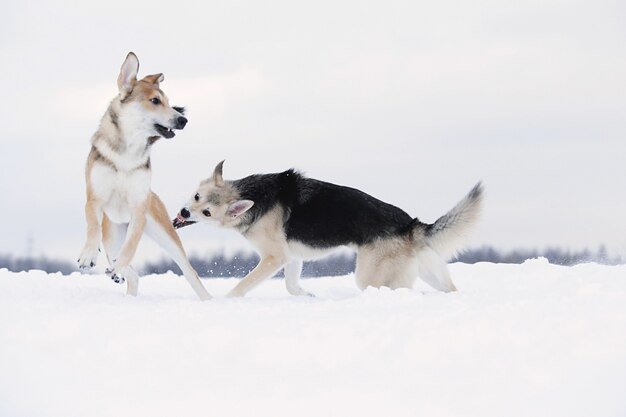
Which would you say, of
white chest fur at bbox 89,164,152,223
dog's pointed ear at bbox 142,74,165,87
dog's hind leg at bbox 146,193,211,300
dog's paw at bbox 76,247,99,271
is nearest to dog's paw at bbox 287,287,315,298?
dog's hind leg at bbox 146,193,211,300


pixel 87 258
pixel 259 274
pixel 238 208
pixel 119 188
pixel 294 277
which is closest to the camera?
pixel 87 258

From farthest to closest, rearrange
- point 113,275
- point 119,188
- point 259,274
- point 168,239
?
point 168,239
point 259,274
point 113,275
point 119,188

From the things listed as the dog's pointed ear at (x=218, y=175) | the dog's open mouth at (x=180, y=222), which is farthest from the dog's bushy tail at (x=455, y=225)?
the dog's open mouth at (x=180, y=222)

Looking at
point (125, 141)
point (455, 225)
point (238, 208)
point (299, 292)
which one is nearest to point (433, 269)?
point (455, 225)

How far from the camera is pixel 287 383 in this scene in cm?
491

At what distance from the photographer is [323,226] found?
28.5ft

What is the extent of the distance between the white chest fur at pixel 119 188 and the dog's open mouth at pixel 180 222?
2.66 ft

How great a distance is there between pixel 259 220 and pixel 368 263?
1.50 meters

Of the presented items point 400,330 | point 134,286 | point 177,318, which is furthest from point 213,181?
point 400,330

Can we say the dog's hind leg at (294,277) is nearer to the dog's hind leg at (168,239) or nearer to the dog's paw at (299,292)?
the dog's paw at (299,292)

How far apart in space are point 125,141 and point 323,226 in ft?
8.02

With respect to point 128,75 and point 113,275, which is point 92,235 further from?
point 128,75

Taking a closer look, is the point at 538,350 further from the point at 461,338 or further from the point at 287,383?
the point at 287,383

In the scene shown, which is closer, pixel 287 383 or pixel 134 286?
pixel 287 383
